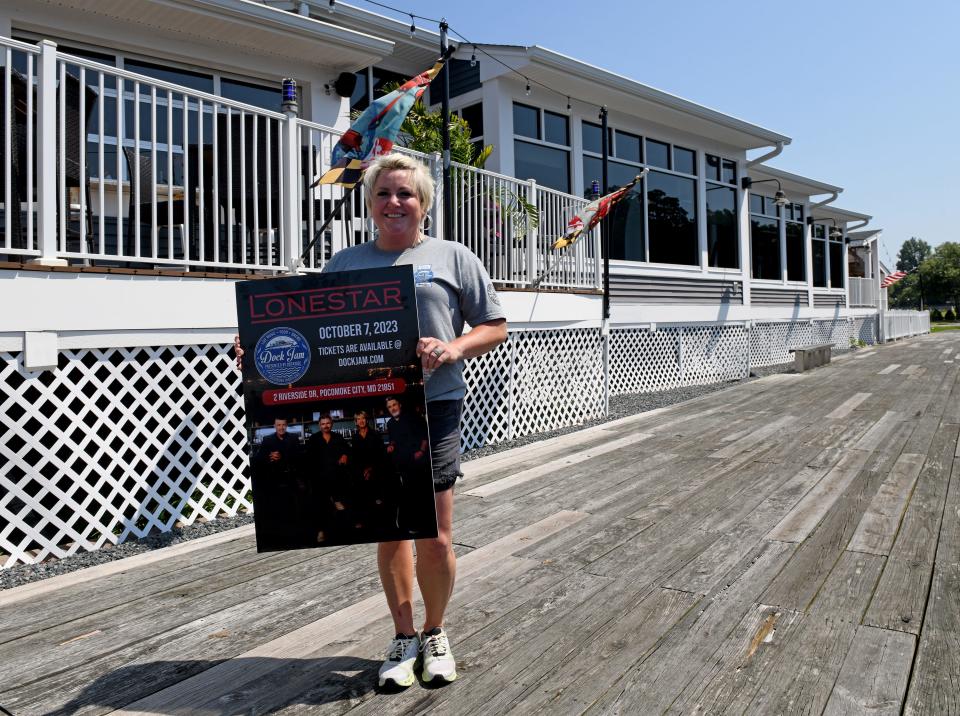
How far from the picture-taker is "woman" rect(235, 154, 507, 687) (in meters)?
2.15

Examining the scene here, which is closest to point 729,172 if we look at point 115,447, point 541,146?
point 541,146

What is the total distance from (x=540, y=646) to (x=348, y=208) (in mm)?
4121

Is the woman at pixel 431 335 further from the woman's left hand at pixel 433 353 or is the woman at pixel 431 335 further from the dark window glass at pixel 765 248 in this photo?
the dark window glass at pixel 765 248

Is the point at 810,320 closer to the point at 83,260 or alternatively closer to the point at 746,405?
the point at 746,405

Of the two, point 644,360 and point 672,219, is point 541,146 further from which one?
point 644,360

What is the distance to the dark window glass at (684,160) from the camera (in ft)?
43.6

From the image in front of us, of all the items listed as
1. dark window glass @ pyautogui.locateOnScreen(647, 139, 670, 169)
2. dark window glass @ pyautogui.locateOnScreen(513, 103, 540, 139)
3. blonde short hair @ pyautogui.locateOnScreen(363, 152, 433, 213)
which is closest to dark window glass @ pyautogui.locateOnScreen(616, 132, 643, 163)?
dark window glass @ pyautogui.locateOnScreen(647, 139, 670, 169)

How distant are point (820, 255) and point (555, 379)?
17.0 metres

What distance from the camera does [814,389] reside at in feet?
36.6

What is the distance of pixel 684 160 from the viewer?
13539 millimetres

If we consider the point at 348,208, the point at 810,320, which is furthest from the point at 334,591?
the point at 810,320

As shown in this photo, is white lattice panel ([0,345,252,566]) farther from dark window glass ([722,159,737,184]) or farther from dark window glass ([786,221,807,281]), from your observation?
dark window glass ([786,221,807,281])

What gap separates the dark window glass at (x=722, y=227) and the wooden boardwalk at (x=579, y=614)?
9.78 metres

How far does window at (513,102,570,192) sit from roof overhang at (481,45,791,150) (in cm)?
48
